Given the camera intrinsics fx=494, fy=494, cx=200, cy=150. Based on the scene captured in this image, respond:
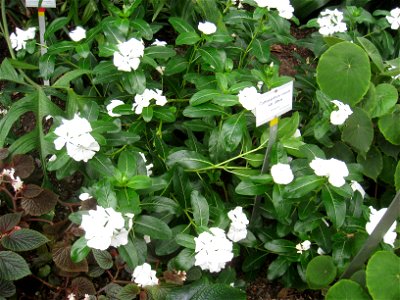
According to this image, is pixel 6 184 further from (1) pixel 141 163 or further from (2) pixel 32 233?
(1) pixel 141 163

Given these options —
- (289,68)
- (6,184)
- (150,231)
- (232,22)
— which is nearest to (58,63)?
(6,184)

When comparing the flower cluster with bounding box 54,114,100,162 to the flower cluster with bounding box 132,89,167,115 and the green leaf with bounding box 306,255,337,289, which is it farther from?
the green leaf with bounding box 306,255,337,289

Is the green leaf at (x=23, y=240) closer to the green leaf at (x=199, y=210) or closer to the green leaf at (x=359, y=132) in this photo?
the green leaf at (x=199, y=210)

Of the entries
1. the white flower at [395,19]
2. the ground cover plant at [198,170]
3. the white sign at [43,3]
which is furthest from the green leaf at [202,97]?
the white flower at [395,19]

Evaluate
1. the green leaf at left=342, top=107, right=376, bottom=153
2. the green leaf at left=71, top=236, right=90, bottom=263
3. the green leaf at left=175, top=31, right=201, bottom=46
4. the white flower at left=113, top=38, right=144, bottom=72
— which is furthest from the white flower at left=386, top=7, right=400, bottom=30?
the green leaf at left=71, top=236, right=90, bottom=263

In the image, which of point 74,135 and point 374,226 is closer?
point 74,135

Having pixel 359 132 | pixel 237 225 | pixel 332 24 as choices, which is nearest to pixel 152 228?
pixel 237 225

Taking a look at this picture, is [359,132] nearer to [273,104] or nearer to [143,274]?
[273,104]
